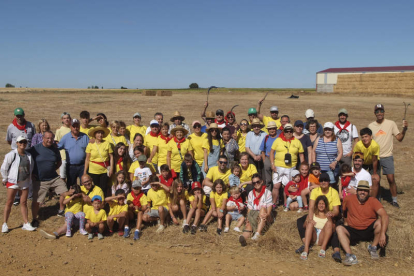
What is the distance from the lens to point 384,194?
9.03 metres

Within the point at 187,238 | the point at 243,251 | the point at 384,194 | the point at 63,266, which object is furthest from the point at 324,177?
the point at 63,266

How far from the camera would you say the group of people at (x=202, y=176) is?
6.76 meters

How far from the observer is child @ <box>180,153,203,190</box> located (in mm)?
7539

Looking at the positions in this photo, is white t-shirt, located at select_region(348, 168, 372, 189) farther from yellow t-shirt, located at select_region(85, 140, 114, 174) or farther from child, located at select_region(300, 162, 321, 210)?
yellow t-shirt, located at select_region(85, 140, 114, 174)

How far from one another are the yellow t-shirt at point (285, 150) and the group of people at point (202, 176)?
0.02m

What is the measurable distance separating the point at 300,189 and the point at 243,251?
2.03 meters

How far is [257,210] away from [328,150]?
195 centimetres

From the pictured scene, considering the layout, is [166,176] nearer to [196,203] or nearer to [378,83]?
[196,203]

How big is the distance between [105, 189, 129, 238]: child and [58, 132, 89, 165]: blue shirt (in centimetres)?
128

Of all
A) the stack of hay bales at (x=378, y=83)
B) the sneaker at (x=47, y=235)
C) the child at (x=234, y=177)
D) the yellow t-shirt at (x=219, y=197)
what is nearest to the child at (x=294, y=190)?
the child at (x=234, y=177)

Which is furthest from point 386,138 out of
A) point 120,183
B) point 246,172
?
point 120,183

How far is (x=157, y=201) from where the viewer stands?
285 inches

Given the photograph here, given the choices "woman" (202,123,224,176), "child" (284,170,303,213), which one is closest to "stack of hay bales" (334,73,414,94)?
"child" (284,170,303,213)

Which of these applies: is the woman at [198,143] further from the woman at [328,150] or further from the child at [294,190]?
the woman at [328,150]
